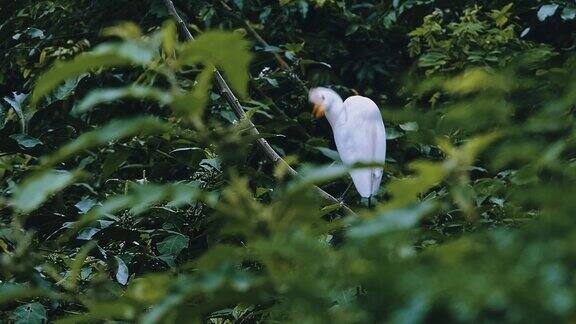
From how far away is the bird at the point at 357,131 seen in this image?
2.63 metres

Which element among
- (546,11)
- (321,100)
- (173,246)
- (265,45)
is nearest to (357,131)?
(321,100)

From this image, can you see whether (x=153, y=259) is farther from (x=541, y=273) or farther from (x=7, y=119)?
(x=541, y=273)

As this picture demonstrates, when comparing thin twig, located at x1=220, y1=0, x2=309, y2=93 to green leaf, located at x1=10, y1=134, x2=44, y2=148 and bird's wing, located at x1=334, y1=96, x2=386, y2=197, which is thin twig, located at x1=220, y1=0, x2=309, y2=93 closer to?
bird's wing, located at x1=334, y1=96, x2=386, y2=197

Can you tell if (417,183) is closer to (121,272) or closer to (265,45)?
(121,272)

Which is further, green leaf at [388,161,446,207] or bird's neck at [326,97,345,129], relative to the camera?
bird's neck at [326,97,345,129]

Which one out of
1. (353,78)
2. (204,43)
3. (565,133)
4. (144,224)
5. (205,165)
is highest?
(204,43)

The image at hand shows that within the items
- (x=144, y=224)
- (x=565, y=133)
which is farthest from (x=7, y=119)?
(x=565, y=133)

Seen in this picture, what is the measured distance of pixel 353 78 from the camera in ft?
11.2

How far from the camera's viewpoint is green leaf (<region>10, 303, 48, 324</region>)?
4.62 ft

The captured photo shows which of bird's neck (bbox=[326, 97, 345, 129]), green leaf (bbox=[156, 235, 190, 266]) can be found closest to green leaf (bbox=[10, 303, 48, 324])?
green leaf (bbox=[156, 235, 190, 266])

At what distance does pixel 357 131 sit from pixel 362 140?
43 millimetres

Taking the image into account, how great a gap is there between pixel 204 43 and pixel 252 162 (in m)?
2.22

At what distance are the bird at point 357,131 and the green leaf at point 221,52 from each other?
6.58 ft

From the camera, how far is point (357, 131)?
2.78m
